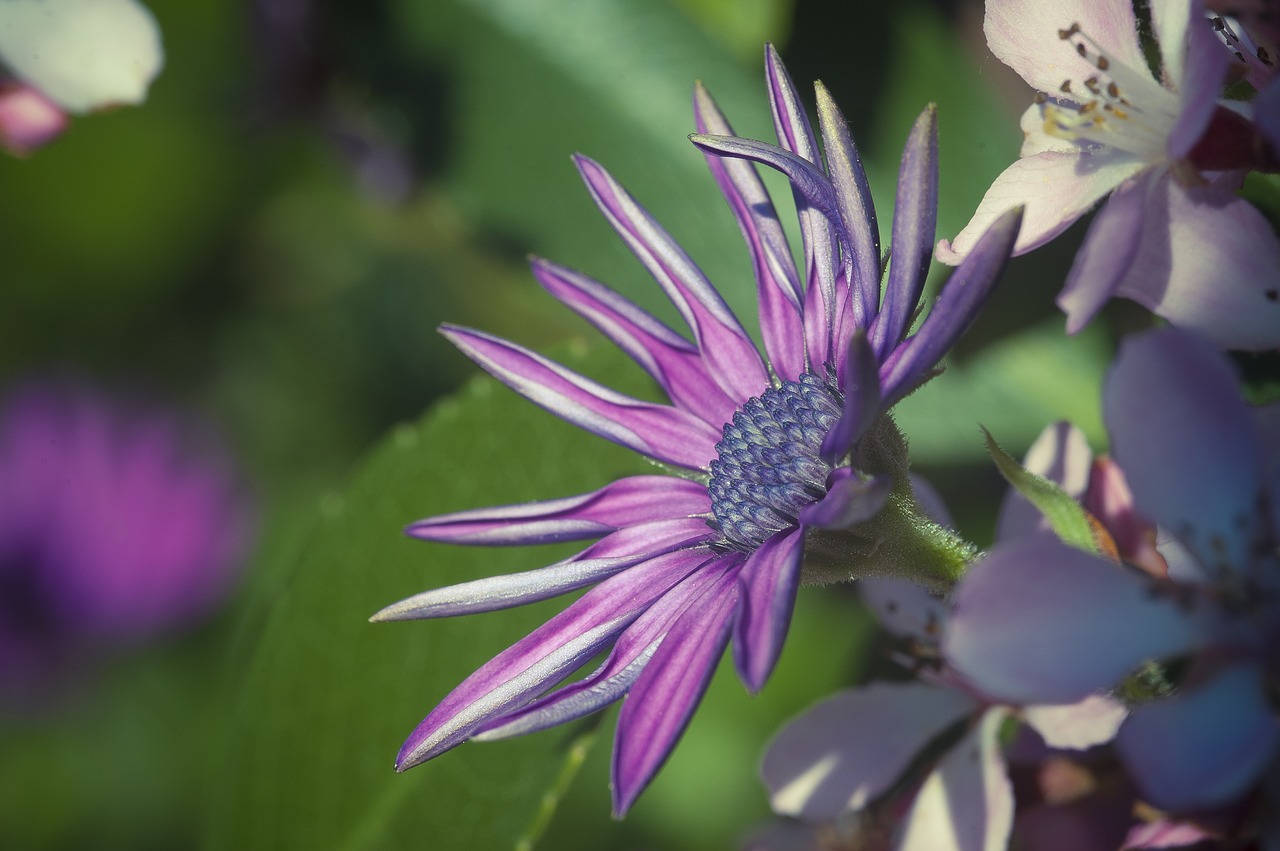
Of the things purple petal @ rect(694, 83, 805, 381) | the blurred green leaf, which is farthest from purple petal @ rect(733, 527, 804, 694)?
the blurred green leaf

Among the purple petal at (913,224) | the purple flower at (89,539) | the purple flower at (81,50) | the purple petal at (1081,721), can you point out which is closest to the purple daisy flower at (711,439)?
the purple petal at (913,224)

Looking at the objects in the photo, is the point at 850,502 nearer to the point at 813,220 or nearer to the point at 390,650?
the point at 813,220

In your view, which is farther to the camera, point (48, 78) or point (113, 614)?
point (113, 614)

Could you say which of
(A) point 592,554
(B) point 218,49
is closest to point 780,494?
(A) point 592,554

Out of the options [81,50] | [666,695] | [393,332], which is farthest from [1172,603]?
[393,332]

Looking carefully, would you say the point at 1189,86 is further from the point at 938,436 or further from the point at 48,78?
the point at 48,78

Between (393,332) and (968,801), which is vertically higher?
(968,801)
